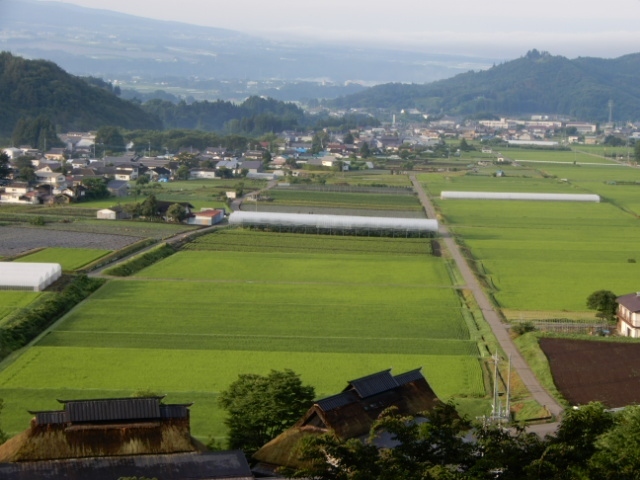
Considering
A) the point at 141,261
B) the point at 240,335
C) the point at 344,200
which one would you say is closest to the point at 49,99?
the point at 344,200

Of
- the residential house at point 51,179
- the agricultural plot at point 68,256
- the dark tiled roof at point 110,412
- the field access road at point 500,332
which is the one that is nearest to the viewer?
the dark tiled roof at point 110,412

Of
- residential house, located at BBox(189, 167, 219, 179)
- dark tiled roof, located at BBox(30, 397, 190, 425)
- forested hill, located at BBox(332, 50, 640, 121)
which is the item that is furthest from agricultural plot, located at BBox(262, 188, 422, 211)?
forested hill, located at BBox(332, 50, 640, 121)

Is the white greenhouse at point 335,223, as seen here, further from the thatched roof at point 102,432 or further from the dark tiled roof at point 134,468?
the dark tiled roof at point 134,468

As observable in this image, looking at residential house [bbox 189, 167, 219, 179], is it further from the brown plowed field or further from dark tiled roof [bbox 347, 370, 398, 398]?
dark tiled roof [bbox 347, 370, 398, 398]

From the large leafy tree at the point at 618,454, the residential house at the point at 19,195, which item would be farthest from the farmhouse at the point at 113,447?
the residential house at the point at 19,195

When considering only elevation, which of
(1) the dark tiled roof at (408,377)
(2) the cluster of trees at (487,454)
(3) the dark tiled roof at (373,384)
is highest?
(2) the cluster of trees at (487,454)

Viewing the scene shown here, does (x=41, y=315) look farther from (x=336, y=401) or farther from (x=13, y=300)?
(x=336, y=401)
